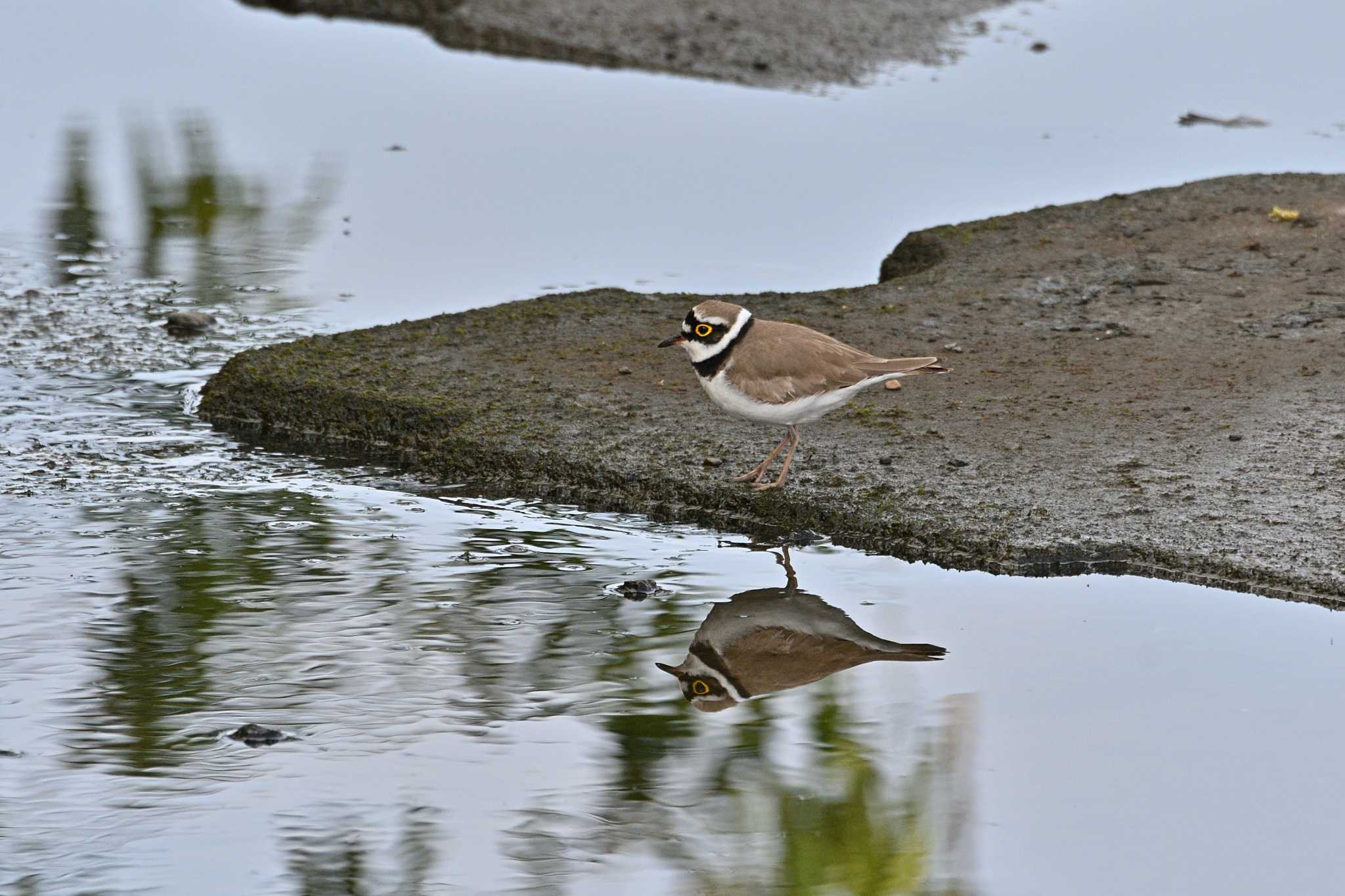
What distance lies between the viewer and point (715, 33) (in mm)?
13312

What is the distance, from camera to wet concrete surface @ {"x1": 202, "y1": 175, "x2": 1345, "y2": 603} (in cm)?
535

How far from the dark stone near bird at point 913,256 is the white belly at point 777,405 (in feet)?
8.10

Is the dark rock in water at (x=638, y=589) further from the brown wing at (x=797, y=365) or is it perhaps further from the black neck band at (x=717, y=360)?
the black neck band at (x=717, y=360)

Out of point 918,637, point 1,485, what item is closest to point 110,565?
point 1,485

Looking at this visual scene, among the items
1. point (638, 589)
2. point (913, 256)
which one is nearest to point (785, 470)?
point (638, 589)

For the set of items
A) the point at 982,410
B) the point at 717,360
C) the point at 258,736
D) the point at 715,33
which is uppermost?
the point at 715,33

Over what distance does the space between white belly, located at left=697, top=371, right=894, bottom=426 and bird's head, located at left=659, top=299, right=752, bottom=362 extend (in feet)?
0.36

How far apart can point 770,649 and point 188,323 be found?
12.9 feet

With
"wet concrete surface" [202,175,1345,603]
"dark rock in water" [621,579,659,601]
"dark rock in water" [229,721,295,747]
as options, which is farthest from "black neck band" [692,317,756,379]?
"dark rock in water" [229,721,295,747]

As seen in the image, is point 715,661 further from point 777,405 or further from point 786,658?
point 777,405

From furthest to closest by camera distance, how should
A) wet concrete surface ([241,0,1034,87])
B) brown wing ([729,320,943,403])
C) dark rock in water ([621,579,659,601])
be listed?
wet concrete surface ([241,0,1034,87]), brown wing ([729,320,943,403]), dark rock in water ([621,579,659,601])

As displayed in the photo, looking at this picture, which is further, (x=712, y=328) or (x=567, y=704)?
(x=712, y=328)

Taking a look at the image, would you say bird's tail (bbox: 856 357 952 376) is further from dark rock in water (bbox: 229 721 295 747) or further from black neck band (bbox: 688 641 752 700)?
dark rock in water (bbox: 229 721 295 747)

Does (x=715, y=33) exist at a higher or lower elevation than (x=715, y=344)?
higher
